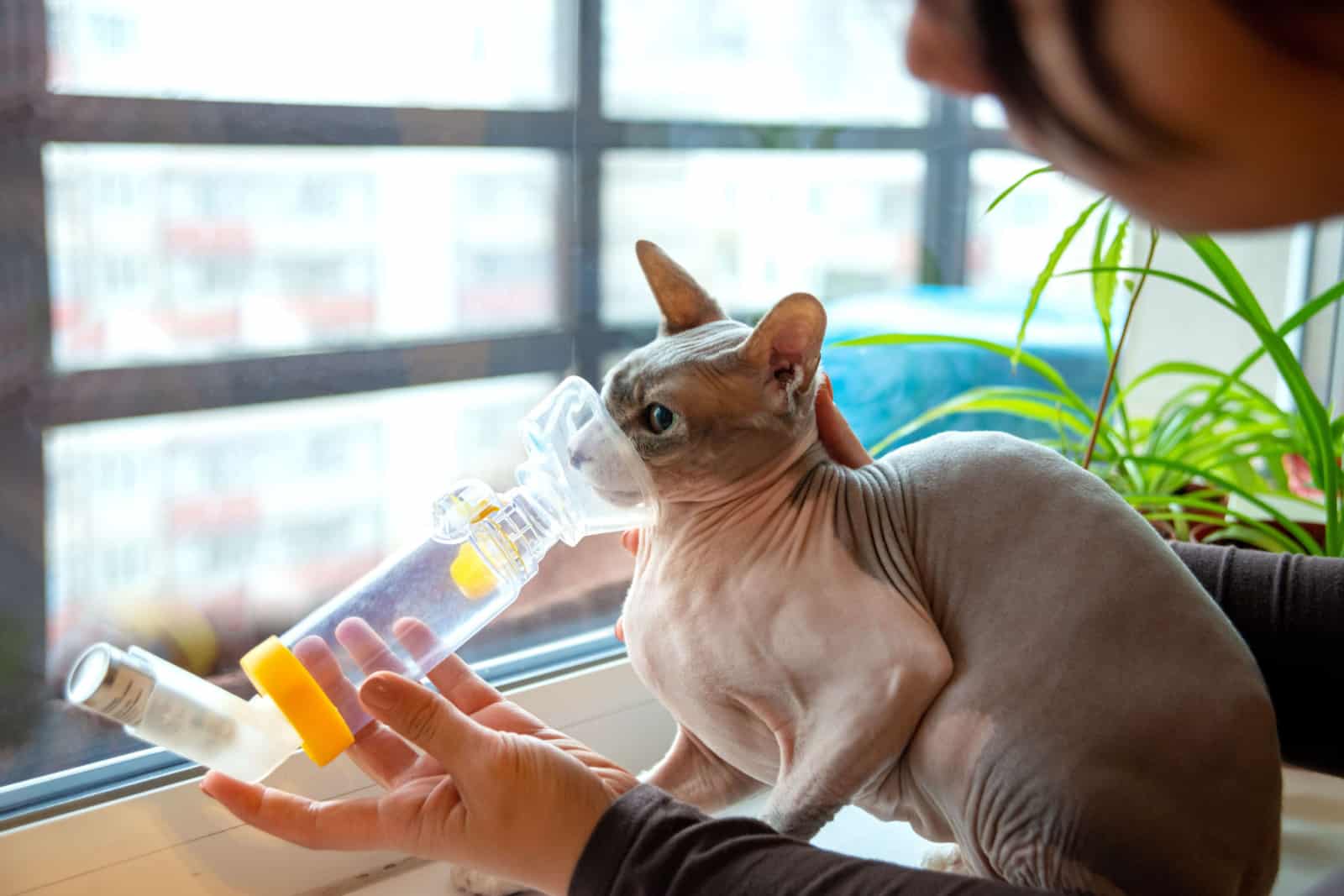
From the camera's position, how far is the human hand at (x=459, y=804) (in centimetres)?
73

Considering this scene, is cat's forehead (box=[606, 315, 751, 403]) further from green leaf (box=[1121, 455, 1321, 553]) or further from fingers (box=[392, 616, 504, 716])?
green leaf (box=[1121, 455, 1321, 553])

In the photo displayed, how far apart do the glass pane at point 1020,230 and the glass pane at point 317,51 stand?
0.77 meters

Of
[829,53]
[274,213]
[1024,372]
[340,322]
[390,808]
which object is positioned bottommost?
[390,808]

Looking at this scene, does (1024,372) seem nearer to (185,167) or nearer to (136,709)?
(185,167)

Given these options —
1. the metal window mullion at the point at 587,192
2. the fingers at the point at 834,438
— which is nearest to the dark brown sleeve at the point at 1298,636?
the fingers at the point at 834,438

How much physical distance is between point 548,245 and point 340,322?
0.84ft

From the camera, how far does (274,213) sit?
→ 1023 millimetres

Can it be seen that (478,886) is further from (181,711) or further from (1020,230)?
(1020,230)

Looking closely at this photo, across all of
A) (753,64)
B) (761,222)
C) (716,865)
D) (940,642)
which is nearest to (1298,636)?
(940,642)

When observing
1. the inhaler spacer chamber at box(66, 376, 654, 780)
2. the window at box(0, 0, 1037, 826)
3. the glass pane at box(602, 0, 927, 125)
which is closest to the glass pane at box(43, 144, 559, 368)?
the window at box(0, 0, 1037, 826)

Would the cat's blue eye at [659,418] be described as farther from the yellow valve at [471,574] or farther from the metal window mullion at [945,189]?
the metal window mullion at [945,189]

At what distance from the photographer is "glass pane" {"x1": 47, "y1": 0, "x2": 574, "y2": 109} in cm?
90

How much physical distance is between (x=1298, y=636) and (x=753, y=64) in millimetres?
878

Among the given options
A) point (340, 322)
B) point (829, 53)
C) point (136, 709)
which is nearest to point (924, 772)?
point (136, 709)
